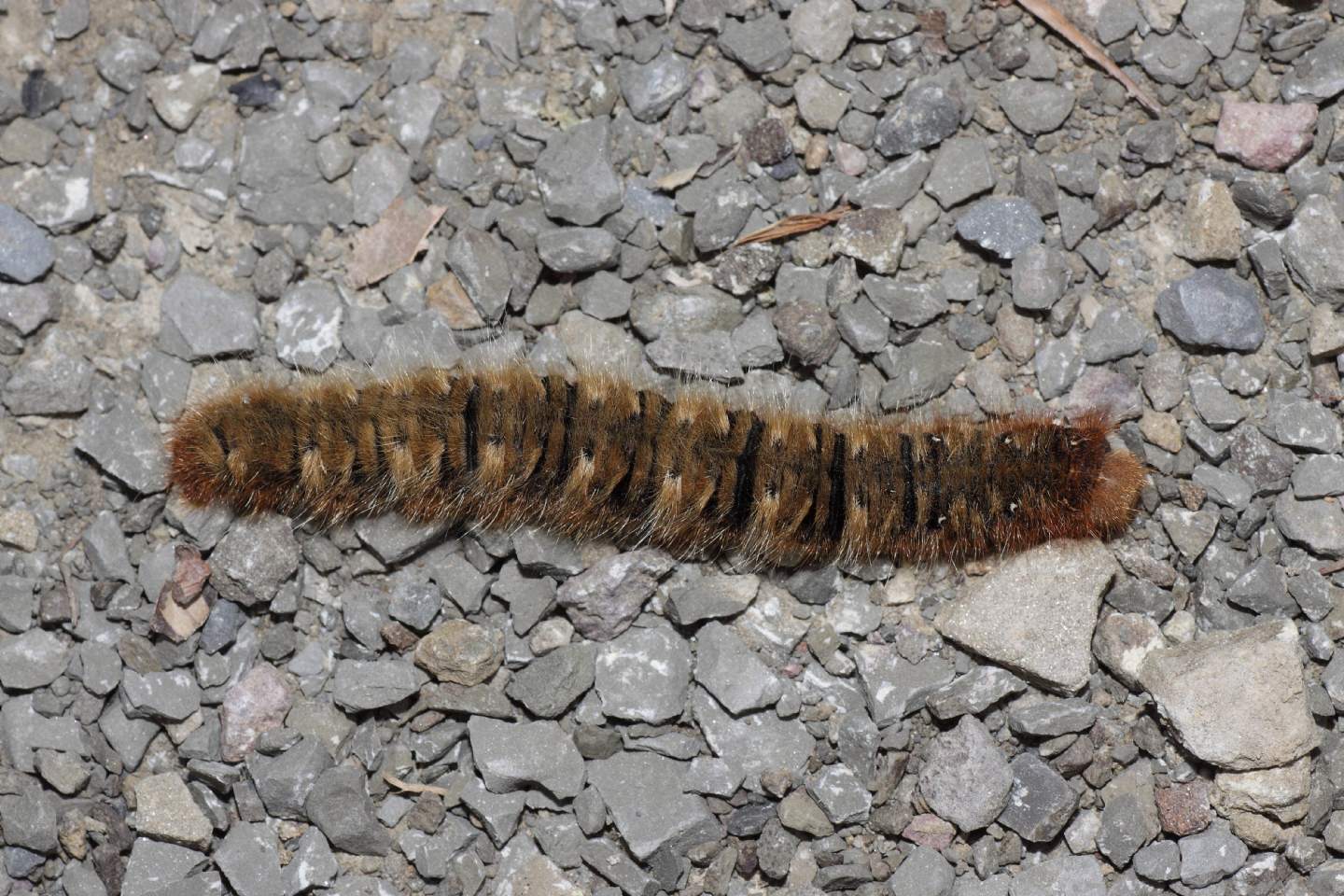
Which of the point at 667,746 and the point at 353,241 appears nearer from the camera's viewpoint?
the point at 667,746

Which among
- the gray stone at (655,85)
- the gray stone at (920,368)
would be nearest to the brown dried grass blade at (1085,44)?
the gray stone at (920,368)

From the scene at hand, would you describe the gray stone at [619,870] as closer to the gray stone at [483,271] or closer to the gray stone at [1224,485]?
the gray stone at [483,271]

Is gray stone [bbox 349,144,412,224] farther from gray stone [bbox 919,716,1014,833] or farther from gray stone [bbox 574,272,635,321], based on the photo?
gray stone [bbox 919,716,1014,833]

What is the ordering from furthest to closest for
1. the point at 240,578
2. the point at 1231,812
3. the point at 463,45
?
the point at 463,45 < the point at 240,578 < the point at 1231,812

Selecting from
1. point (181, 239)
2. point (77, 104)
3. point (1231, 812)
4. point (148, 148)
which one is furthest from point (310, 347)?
point (1231, 812)

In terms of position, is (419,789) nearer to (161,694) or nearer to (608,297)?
(161,694)

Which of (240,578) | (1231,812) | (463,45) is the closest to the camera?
(1231,812)

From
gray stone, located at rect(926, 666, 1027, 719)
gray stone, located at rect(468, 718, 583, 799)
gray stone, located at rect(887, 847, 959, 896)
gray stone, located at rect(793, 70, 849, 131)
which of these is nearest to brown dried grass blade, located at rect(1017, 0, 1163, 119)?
gray stone, located at rect(793, 70, 849, 131)

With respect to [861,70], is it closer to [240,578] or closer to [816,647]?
[816,647]
